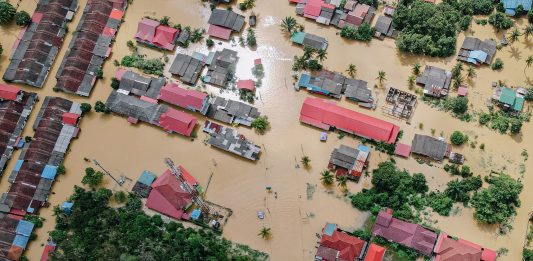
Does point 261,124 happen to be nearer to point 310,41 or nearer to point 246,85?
point 246,85

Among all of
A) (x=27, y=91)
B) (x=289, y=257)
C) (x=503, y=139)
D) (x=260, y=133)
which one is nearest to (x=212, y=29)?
(x=260, y=133)

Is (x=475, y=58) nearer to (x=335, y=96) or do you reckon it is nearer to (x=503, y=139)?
(x=503, y=139)

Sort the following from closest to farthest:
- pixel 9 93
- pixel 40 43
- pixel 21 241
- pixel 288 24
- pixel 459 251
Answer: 1. pixel 459 251
2. pixel 21 241
3. pixel 9 93
4. pixel 288 24
5. pixel 40 43

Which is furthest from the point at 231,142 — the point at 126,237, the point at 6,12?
the point at 6,12

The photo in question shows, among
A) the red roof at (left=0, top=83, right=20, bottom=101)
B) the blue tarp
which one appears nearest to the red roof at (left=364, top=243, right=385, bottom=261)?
the blue tarp

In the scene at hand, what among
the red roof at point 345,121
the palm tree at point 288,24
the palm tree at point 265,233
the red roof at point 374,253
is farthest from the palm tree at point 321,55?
the red roof at point 374,253

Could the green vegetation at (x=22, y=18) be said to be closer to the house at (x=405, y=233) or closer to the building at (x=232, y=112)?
the building at (x=232, y=112)

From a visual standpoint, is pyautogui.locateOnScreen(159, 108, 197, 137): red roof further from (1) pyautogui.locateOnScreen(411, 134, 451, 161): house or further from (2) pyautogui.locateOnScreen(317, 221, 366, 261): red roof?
(1) pyautogui.locateOnScreen(411, 134, 451, 161): house
